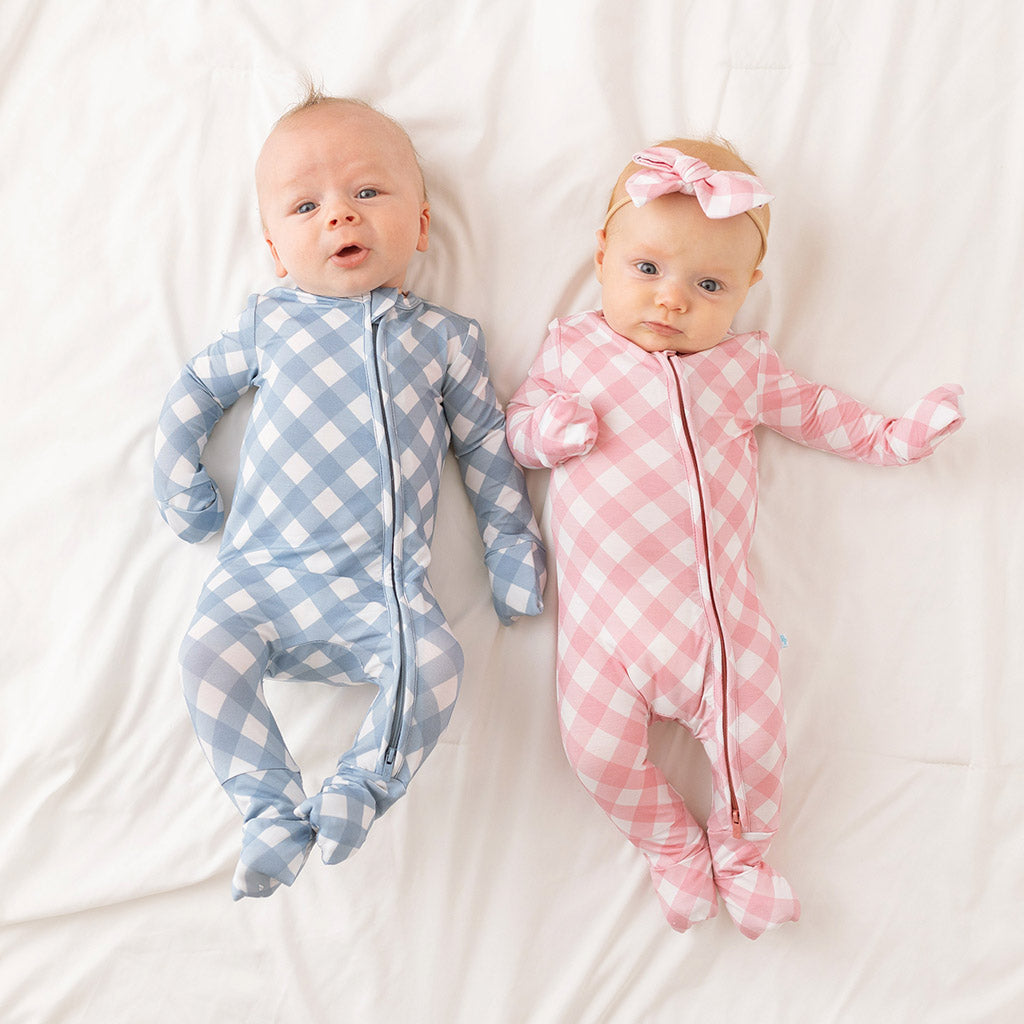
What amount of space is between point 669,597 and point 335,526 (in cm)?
52

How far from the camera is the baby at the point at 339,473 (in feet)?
4.59

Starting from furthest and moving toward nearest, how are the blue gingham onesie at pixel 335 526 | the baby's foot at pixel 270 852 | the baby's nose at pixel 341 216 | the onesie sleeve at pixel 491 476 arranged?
the onesie sleeve at pixel 491 476
the baby's nose at pixel 341 216
the blue gingham onesie at pixel 335 526
the baby's foot at pixel 270 852

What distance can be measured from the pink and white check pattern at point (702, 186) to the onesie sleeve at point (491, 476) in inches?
14.2

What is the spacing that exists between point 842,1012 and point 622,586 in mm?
758

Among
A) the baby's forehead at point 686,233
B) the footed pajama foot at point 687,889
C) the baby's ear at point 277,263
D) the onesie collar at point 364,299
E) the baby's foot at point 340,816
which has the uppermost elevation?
the baby's forehead at point 686,233

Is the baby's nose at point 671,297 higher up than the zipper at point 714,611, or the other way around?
the baby's nose at point 671,297

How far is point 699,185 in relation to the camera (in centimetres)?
144

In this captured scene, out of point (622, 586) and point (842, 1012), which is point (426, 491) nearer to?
point (622, 586)

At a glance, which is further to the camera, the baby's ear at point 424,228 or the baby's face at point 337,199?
the baby's ear at point 424,228

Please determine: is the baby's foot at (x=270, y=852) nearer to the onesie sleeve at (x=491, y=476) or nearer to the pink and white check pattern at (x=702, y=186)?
the onesie sleeve at (x=491, y=476)

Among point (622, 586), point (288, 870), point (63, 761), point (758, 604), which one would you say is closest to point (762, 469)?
point (758, 604)

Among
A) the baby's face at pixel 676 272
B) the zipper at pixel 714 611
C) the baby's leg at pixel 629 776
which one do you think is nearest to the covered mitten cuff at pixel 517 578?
the baby's leg at pixel 629 776

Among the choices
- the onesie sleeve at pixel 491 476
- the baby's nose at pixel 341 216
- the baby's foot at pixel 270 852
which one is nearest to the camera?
the baby's foot at pixel 270 852

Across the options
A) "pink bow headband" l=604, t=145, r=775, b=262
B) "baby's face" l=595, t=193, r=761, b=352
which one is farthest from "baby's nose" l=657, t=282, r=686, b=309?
"pink bow headband" l=604, t=145, r=775, b=262
